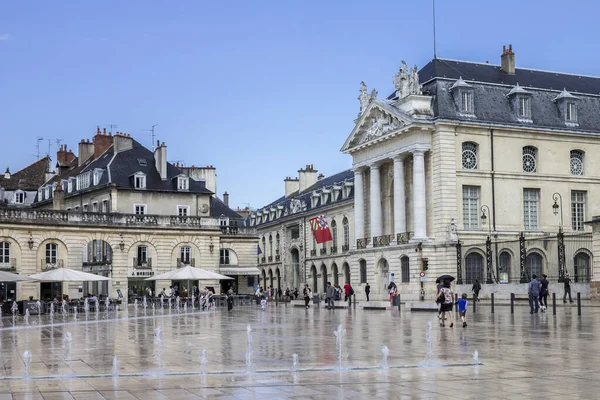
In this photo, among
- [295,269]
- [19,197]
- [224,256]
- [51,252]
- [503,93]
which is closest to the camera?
Result: [51,252]

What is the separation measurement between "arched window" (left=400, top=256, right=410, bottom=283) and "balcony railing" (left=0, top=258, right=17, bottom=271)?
940 inches

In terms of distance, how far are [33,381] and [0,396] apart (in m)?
1.47

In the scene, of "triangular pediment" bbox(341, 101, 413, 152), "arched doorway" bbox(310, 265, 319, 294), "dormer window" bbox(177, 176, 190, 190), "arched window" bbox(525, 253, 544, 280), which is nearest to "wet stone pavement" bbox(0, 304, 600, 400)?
"arched window" bbox(525, 253, 544, 280)

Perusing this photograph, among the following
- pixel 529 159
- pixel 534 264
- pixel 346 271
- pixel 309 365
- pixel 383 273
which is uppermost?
pixel 529 159

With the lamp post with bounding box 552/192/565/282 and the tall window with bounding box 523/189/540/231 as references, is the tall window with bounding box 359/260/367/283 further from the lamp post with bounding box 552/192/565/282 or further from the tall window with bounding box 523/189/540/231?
the lamp post with bounding box 552/192/565/282

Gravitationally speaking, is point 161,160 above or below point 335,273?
above

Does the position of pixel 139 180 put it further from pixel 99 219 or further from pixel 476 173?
pixel 476 173

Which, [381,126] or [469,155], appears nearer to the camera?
[469,155]

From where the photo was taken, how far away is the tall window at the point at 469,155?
54781mm

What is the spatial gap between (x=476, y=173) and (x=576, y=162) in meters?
8.21

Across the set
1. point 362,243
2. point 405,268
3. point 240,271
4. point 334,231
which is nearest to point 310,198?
point 334,231

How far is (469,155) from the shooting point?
180 feet

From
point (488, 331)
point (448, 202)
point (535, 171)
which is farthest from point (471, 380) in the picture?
point (535, 171)

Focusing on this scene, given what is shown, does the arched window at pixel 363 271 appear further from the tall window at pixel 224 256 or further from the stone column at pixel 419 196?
the tall window at pixel 224 256
